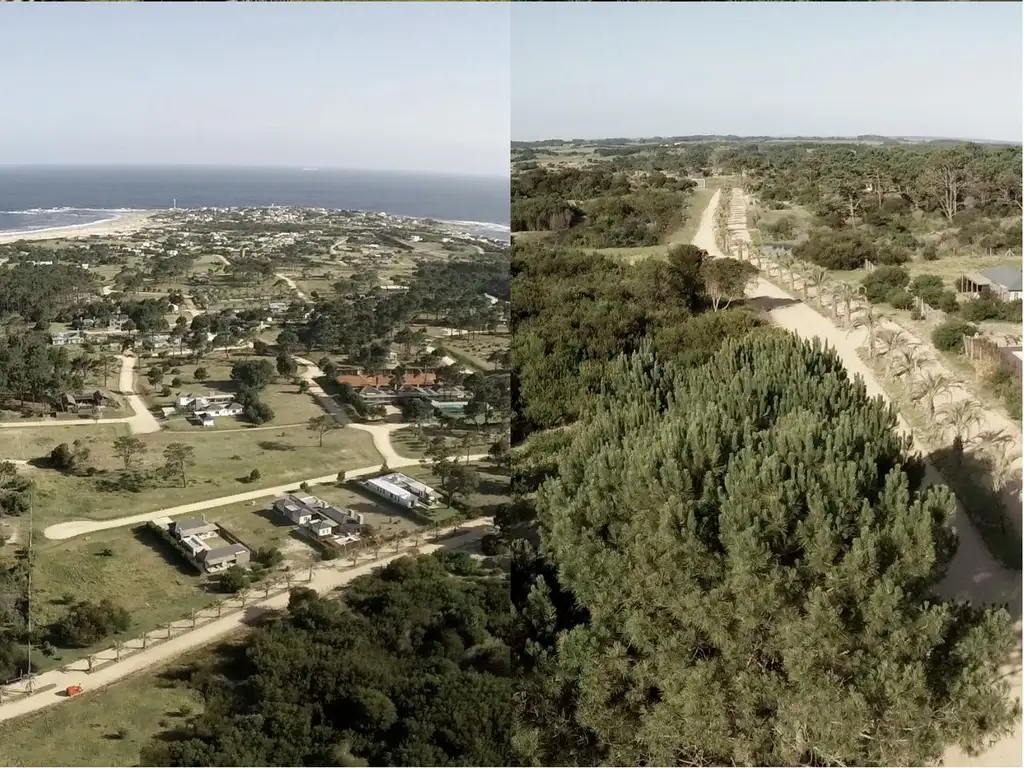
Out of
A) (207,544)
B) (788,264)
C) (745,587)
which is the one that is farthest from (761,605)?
(207,544)

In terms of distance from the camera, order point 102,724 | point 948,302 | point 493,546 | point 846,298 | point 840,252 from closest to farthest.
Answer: point 102,724, point 493,546, point 948,302, point 846,298, point 840,252

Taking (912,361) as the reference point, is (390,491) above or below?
below

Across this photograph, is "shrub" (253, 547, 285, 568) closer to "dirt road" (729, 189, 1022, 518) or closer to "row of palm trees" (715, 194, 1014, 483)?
"row of palm trees" (715, 194, 1014, 483)

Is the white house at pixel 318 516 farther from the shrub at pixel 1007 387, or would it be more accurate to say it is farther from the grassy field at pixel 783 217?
the shrub at pixel 1007 387

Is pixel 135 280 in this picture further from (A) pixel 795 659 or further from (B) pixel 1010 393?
(B) pixel 1010 393

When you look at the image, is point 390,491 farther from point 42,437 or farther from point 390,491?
point 42,437

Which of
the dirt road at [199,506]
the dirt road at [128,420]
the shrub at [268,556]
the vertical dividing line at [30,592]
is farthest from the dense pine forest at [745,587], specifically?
the vertical dividing line at [30,592]
